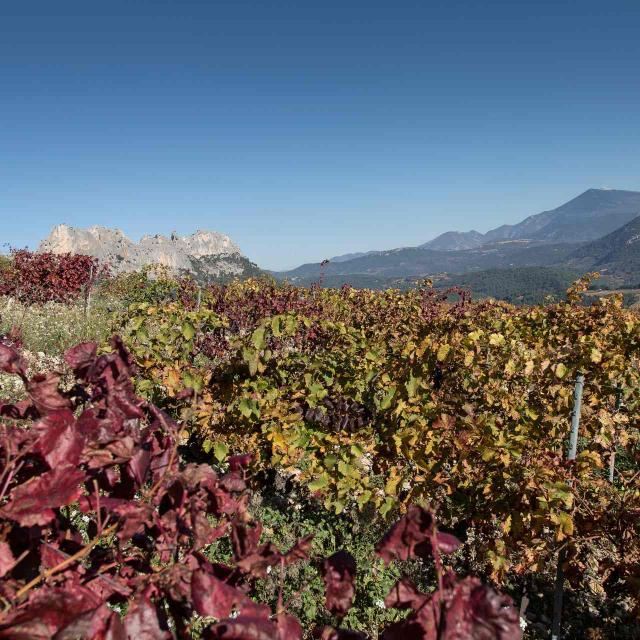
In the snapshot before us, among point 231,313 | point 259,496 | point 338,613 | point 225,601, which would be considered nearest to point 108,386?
point 225,601

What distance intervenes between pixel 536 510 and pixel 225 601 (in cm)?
245

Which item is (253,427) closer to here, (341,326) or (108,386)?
(341,326)

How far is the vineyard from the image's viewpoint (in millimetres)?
873

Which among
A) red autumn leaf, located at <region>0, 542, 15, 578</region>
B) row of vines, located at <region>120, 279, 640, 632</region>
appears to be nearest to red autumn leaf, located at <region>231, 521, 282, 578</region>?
red autumn leaf, located at <region>0, 542, 15, 578</region>

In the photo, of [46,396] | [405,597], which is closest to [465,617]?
[405,597]

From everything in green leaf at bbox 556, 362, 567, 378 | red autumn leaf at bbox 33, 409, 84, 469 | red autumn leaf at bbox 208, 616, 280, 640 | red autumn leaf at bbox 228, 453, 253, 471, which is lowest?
green leaf at bbox 556, 362, 567, 378

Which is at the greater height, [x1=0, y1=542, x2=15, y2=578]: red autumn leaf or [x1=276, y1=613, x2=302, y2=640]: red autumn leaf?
[x1=0, y1=542, x2=15, y2=578]: red autumn leaf

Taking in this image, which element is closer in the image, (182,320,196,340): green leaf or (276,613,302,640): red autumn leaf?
(276,613,302,640): red autumn leaf

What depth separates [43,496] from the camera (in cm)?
85

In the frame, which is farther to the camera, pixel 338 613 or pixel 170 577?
pixel 338 613

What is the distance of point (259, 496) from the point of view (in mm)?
4582

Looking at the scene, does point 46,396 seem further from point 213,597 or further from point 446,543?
point 446,543

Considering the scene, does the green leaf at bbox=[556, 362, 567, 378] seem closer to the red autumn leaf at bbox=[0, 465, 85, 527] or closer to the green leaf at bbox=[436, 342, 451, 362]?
the green leaf at bbox=[436, 342, 451, 362]

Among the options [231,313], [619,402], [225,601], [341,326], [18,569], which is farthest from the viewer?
[231,313]
